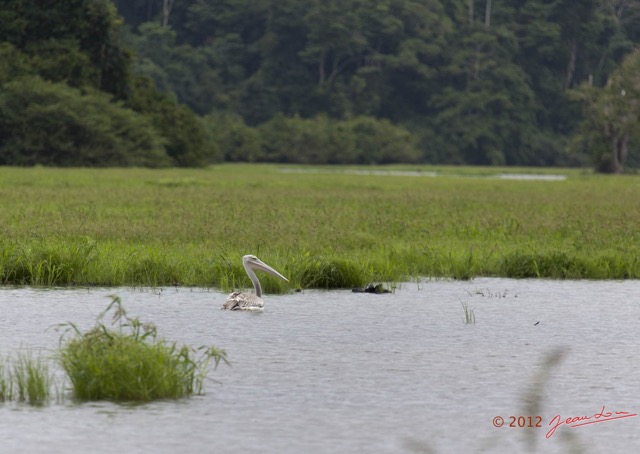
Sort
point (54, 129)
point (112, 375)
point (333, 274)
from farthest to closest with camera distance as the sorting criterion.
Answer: point (54, 129)
point (333, 274)
point (112, 375)

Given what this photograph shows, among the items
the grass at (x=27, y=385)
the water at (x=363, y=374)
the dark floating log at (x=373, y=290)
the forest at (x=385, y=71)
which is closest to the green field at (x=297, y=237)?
the dark floating log at (x=373, y=290)

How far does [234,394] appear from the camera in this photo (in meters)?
11.4

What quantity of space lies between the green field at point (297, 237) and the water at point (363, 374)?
3.26 ft

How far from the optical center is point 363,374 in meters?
12.5

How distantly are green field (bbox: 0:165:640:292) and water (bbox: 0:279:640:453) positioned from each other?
993mm

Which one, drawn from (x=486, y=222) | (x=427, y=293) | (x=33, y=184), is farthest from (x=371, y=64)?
(x=427, y=293)

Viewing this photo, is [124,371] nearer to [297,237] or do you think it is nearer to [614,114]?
[297,237]

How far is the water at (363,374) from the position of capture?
32.7ft

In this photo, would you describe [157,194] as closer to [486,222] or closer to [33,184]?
[33,184]

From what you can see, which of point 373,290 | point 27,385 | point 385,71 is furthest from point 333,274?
point 385,71

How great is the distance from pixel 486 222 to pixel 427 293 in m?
11.8

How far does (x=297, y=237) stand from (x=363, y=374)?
39.3ft

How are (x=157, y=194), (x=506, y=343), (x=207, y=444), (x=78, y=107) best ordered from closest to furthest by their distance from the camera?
(x=207, y=444)
(x=506, y=343)
(x=157, y=194)
(x=78, y=107)

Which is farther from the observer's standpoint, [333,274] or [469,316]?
[333,274]
